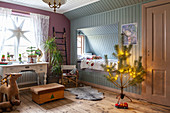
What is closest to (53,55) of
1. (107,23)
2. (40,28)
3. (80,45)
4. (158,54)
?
(40,28)

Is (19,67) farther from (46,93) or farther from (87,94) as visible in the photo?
(87,94)

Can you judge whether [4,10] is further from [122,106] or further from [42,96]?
[122,106]

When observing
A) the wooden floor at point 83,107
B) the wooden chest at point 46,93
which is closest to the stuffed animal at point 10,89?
the wooden floor at point 83,107

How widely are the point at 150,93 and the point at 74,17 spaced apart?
12.4 ft

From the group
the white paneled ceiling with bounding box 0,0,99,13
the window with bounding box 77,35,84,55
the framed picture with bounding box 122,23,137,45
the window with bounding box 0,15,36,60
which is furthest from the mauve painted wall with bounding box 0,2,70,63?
the framed picture with bounding box 122,23,137,45

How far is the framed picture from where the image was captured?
12.6 feet

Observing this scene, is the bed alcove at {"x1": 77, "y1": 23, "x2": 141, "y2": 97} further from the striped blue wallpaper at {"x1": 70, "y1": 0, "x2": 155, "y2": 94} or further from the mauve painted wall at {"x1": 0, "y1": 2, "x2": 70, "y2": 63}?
the mauve painted wall at {"x1": 0, "y1": 2, "x2": 70, "y2": 63}

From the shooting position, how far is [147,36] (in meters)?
3.60

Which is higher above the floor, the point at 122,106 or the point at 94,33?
the point at 94,33

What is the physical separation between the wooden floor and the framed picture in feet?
5.09

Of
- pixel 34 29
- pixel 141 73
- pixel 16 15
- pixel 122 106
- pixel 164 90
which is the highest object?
pixel 16 15

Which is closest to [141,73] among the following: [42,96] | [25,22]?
[42,96]

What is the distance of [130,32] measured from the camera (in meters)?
3.94

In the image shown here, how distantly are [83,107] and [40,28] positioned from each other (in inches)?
124
